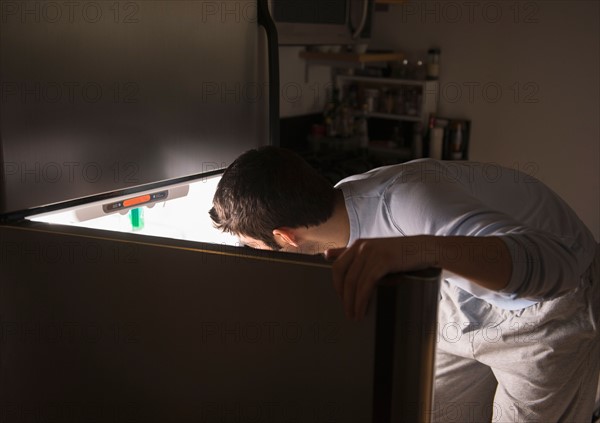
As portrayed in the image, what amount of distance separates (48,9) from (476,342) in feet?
3.59

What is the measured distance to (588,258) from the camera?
52.4 inches

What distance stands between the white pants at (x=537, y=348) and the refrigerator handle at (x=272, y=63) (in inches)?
21.2

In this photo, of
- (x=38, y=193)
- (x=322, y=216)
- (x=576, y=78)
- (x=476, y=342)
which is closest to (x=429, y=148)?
(x=576, y=78)

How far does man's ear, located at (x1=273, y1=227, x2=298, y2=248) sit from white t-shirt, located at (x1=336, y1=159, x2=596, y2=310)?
0.11 meters

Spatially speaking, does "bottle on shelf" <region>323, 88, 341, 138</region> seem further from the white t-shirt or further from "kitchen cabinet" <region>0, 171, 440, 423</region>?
"kitchen cabinet" <region>0, 171, 440, 423</region>

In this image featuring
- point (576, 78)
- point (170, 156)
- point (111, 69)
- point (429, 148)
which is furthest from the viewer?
point (429, 148)

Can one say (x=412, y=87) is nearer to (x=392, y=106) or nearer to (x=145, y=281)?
(x=392, y=106)

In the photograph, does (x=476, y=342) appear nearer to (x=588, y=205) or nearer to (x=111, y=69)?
(x=111, y=69)

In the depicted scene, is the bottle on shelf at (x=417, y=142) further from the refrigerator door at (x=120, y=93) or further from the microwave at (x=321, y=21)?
the refrigerator door at (x=120, y=93)

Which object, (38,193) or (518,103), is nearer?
(38,193)

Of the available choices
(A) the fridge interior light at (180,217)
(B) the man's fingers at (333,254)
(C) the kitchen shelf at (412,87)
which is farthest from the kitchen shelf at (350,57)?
(B) the man's fingers at (333,254)

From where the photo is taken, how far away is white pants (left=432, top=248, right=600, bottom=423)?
1.34 meters

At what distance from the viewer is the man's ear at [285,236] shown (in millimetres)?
1241

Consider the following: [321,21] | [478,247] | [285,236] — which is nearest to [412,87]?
[321,21]
